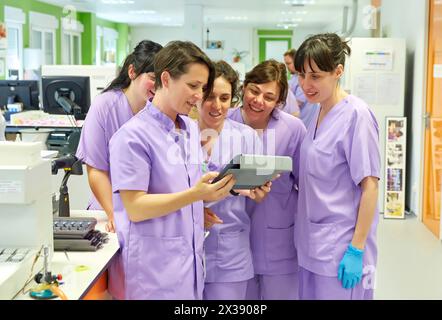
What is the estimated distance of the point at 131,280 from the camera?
1.77m

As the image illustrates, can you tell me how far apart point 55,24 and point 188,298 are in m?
12.3

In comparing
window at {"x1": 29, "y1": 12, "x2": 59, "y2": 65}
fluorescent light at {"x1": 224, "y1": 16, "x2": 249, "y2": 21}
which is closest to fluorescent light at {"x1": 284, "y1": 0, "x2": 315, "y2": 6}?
fluorescent light at {"x1": 224, "y1": 16, "x2": 249, "y2": 21}

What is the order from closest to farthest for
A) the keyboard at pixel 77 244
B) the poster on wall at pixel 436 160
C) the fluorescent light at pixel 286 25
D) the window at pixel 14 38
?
the keyboard at pixel 77 244, the poster on wall at pixel 436 160, the window at pixel 14 38, the fluorescent light at pixel 286 25

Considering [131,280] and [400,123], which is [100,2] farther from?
[131,280]

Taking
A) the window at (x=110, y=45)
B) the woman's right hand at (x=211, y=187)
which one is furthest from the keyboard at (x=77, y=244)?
the window at (x=110, y=45)

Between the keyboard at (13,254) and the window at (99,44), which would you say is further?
the window at (99,44)

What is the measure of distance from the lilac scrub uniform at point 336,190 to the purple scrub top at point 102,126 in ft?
2.65

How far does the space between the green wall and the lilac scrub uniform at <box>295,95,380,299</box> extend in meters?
9.47

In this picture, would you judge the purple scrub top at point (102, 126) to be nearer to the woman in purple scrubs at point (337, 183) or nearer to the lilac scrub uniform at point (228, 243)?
the lilac scrub uniform at point (228, 243)

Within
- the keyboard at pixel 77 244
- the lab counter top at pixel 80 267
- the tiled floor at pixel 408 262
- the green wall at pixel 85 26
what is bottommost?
the tiled floor at pixel 408 262

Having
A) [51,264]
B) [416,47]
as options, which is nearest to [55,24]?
[416,47]

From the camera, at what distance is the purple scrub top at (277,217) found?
2184 mm

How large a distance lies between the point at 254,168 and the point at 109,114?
3.02 feet

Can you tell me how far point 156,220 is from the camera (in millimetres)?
1728
